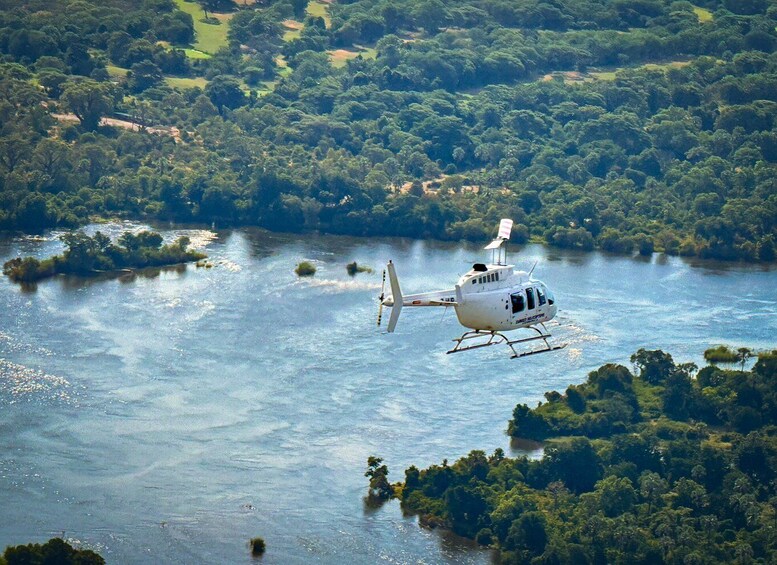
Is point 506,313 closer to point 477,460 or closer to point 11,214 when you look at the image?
→ point 477,460

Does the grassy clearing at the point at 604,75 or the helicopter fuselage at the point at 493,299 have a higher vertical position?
the grassy clearing at the point at 604,75

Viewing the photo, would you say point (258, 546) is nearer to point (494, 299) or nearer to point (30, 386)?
point (30, 386)

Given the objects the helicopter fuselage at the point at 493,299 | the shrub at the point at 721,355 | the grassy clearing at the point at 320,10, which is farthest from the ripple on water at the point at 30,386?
the grassy clearing at the point at 320,10

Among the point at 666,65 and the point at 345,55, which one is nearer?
the point at 345,55

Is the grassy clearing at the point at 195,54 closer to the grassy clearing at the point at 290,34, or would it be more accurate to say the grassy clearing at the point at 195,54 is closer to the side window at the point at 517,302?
the grassy clearing at the point at 290,34

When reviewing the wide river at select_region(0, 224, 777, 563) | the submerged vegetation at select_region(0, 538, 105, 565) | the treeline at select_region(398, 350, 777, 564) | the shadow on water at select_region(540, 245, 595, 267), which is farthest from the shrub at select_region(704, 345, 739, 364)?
the submerged vegetation at select_region(0, 538, 105, 565)

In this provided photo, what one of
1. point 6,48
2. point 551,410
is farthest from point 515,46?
point 551,410

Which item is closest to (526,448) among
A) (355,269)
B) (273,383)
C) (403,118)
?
(273,383)
